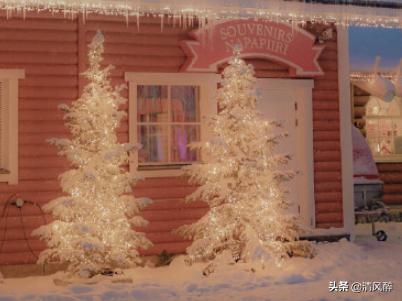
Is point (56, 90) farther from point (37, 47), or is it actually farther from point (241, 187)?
point (241, 187)

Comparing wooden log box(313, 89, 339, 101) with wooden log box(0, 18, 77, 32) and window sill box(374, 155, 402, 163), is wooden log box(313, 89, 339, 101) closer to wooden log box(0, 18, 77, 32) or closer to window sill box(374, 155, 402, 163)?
wooden log box(0, 18, 77, 32)

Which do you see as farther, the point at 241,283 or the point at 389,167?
the point at 389,167

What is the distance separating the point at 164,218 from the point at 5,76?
3.07m

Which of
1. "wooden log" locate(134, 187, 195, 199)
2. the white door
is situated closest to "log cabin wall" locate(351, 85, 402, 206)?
the white door

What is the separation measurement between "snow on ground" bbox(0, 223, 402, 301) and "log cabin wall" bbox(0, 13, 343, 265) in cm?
62

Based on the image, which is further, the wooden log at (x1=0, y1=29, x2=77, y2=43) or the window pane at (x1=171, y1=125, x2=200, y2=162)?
the window pane at (x1=171, y1=125, x2=200, y2=162)

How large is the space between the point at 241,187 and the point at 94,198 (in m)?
1.97

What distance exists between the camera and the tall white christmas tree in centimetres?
779

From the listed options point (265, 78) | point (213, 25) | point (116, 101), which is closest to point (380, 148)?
point (265, 78)

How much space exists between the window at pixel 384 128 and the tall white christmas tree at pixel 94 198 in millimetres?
8232

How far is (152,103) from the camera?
9516 millimetres

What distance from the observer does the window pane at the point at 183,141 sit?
9.59m

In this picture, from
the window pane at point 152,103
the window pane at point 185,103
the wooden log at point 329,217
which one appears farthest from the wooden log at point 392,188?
the window pane at point 152,103

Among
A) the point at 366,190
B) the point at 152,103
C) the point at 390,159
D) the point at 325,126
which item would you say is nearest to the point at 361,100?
the point at 390,159
